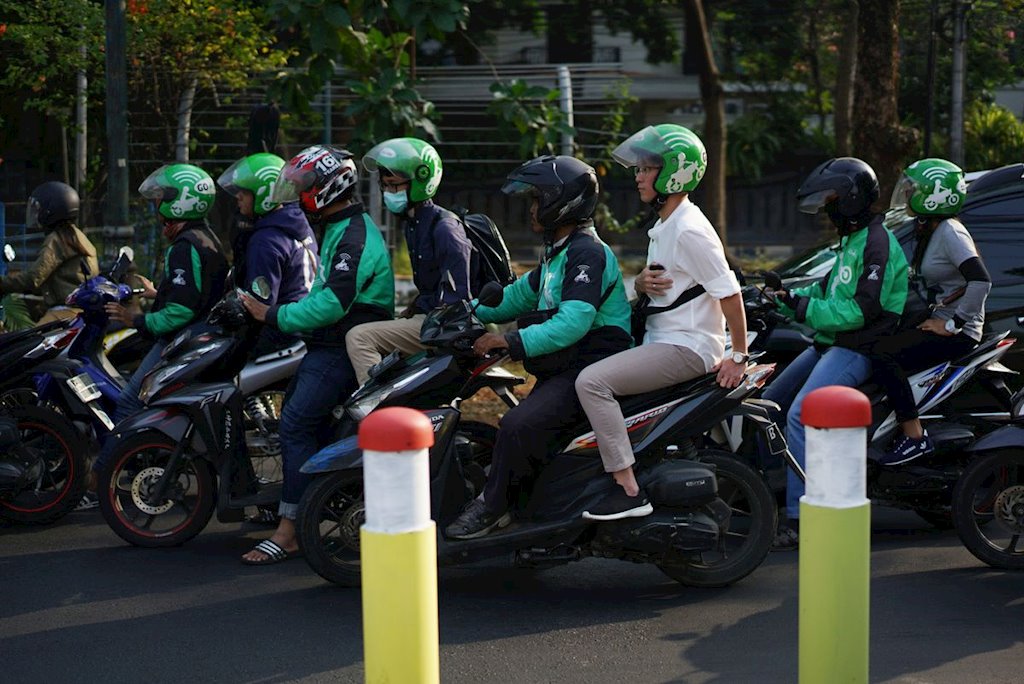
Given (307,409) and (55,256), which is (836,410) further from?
(55,256)

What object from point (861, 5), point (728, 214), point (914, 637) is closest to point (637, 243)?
point (728, 214)

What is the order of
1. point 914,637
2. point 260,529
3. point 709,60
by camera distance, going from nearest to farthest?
point 914,637, point 260,529, point 709,60

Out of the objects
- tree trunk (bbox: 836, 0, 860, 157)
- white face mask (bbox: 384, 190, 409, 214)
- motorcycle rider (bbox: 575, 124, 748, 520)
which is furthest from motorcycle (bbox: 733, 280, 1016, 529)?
tree trunk (bbox: 836, 0, 860, 157)

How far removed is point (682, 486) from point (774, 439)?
0.51 metres

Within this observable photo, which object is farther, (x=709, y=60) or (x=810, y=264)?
(x=709, y=60)

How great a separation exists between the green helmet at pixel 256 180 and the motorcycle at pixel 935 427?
254 centimetres

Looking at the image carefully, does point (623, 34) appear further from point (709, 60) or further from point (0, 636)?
point (0, 636)

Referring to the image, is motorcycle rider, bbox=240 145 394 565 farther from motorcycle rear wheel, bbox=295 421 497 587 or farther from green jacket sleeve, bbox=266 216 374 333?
motorcycle rear wheel, bbox=295 421 497 587

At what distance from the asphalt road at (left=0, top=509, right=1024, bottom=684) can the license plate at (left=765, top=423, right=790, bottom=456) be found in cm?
63

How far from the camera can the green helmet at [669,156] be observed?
596 cm

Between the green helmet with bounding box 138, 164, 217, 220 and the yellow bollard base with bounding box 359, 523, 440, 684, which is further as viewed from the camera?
the green helmet with bounding box 138, 164, 217, 220

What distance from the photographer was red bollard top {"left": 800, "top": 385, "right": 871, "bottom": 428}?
148 inches

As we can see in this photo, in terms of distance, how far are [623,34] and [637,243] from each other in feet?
17.9

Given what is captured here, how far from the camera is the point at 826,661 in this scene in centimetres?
386
